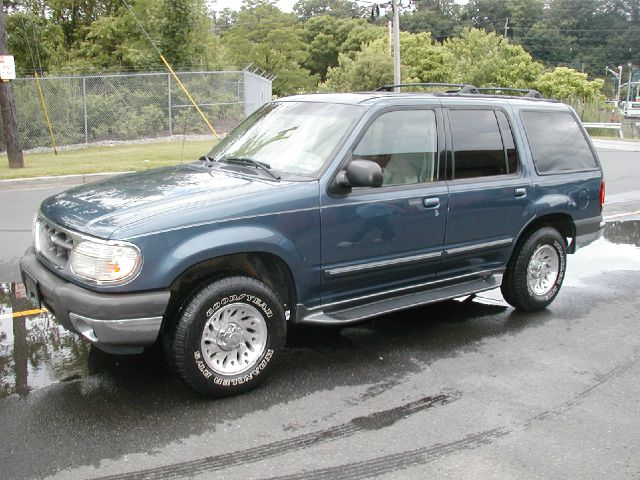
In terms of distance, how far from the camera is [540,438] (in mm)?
3643

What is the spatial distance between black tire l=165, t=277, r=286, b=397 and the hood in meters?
0.54

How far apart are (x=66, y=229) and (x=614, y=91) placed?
133 metres

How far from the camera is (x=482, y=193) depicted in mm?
5133

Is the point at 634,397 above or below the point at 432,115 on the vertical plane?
below

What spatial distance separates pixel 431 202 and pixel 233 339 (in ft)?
5.84

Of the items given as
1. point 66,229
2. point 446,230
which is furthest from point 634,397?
point 66,229

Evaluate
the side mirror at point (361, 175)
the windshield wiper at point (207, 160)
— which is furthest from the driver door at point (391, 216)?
the windshield wiper at point (207, 160)

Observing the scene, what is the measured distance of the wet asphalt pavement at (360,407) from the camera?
132 inches

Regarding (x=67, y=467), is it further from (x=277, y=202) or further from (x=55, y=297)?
(x=277, y=202)

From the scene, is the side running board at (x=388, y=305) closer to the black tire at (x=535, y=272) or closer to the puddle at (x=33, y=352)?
the black tire at (x=535, y=272)

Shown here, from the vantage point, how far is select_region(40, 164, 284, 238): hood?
379 cm

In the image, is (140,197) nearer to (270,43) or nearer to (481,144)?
(481,144)

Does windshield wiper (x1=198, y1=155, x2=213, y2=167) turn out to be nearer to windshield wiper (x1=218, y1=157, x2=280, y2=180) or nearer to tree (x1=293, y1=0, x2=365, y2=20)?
windshield wiper (x1=218, y1=157, x2=280, y2=180)

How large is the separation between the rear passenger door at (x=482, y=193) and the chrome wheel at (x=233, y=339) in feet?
5.38
